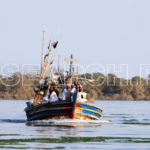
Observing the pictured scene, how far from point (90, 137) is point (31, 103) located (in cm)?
1817

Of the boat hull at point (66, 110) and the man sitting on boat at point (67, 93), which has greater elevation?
the man sitting on boat at point (67, 93)

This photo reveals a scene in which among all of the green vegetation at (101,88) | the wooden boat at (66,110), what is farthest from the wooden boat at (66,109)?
the green vegetation at (101,88)

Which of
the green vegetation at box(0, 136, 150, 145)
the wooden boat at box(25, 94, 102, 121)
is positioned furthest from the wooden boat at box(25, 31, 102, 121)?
the green vegetation at box(0, 136, 150, 145)

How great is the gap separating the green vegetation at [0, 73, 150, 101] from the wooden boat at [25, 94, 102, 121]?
317ft

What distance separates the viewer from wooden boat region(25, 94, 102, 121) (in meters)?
47.3

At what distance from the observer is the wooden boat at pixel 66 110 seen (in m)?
47.3

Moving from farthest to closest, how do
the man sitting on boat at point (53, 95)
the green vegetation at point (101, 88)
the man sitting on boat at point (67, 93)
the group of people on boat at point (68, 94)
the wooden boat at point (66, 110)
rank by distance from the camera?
the green vegetation at point (101, 88) → the man sitting on boat at point (53, 95) → the man sitting on boat at point (67, 93) → the wooden boat at point (66, 110) → the group of people on boat at point (68, 94)

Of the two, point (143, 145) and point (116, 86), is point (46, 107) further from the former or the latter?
point (116, 86)

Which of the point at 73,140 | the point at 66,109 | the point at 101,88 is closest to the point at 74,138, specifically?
the point at 73,140

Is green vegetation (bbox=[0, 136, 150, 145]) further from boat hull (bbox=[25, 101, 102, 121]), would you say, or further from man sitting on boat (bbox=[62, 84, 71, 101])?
man sitting on boat (bbox=[62, 84, 71, 101])

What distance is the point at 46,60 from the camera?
53812 mm

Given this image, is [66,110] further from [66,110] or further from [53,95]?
[53,95]

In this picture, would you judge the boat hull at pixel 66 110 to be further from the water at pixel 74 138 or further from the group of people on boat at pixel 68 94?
the water at pixel 74 138

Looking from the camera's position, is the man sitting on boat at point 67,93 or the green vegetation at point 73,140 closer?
the green vegetation at point 73,140
